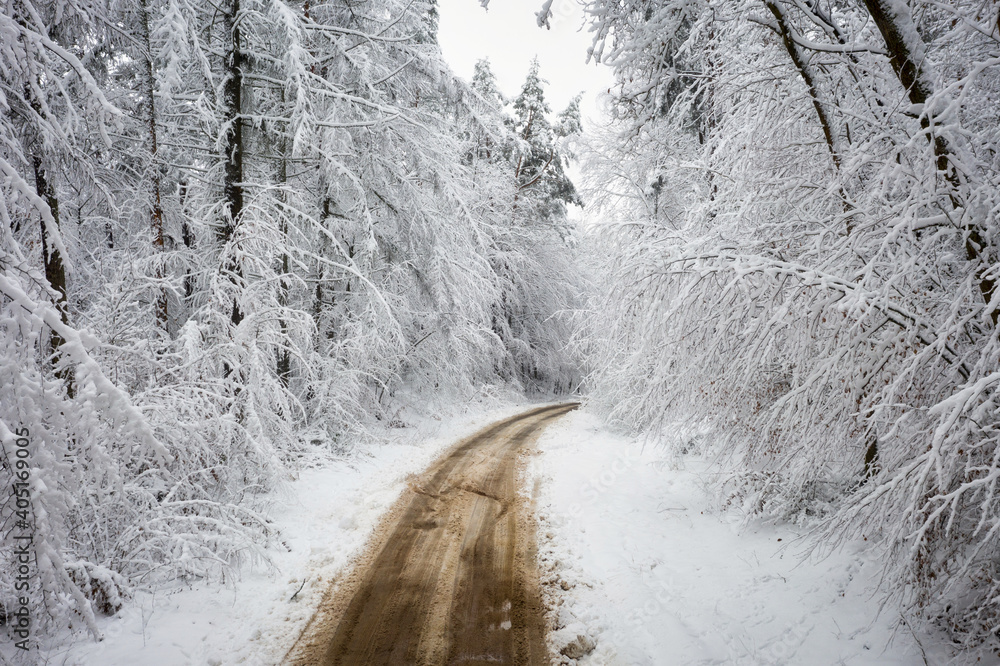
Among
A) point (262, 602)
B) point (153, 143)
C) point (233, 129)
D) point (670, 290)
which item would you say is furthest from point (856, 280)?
point (153, 143)

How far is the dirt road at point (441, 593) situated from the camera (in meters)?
4.06

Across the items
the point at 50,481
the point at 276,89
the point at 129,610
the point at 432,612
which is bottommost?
the point at 432,612

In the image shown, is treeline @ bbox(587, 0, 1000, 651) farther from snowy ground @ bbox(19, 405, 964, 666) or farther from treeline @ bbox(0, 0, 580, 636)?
treeline @ bbox(0, 0, 580, 636)

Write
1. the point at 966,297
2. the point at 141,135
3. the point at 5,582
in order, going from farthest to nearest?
1. the point at 141,135
2. the point at 5,582
3. the point at 966,297

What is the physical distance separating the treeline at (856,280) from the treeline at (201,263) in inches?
170

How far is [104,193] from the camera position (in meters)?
5.47

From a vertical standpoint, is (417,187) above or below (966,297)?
above

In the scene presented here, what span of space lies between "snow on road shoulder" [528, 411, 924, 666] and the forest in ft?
1.30

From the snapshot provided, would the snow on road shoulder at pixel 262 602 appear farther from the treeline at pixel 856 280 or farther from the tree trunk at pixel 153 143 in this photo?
the treeline at pixel 856 280

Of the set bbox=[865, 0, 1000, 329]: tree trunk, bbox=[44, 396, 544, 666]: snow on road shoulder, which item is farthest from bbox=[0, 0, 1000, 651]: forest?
bbox=[44, 396, 544, 666]: snow on road shoulder

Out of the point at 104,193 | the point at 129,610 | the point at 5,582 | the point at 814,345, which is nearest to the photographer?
the point at 5,582

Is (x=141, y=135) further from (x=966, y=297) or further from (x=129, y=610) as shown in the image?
(x=966, y=297)

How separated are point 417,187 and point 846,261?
10.1 m

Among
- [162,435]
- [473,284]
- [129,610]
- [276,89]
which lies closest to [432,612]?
[129,610]
